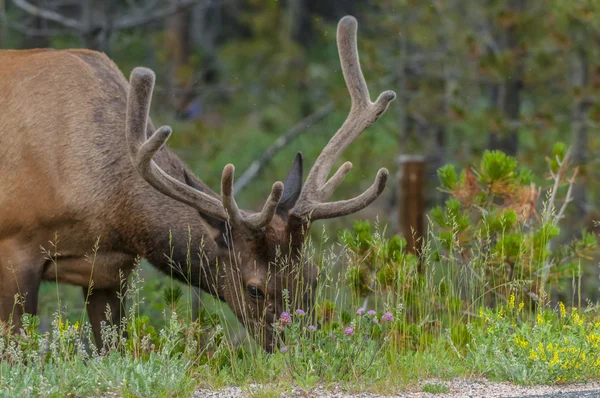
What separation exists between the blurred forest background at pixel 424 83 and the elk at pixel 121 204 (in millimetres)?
2387

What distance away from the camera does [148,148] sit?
620 centimetres

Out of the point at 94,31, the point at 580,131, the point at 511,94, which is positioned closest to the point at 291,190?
the point at 94,31

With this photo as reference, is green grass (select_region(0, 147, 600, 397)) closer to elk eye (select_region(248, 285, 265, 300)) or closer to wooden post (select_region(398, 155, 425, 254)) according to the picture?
elk eye (select_region(248, 285, 265, 300))

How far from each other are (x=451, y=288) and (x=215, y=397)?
1999mm

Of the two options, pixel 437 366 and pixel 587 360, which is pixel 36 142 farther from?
pixel 587 360

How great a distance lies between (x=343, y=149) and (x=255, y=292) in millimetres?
1233

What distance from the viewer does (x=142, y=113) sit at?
6.28 m

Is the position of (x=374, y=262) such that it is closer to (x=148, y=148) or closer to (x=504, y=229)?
(x=504, y=229)

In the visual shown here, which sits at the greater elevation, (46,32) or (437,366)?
(46,32)

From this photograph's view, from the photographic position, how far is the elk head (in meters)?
6.28

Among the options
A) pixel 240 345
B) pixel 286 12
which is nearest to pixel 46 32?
pixel 240 345

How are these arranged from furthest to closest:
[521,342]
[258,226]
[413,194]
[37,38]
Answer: [37,38], [413,194], [258,226], [521,342]

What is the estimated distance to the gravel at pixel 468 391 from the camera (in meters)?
5.20

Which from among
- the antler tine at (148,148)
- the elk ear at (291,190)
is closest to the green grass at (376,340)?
the elk ear at (291,190)
